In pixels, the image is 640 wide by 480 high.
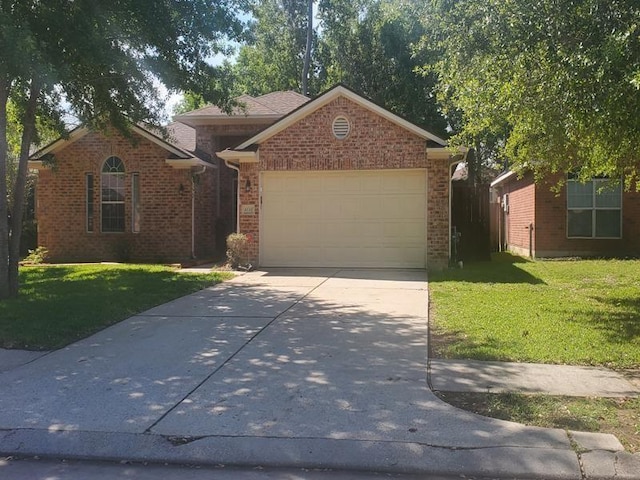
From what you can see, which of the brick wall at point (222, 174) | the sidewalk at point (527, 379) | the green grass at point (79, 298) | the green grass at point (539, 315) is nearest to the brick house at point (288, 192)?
the brick wall at point (222, 174)

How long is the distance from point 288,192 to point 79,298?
20.6 feet

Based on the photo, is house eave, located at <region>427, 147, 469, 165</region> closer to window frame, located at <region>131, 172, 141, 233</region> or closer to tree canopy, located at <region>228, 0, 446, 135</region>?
window frame, located at <region>131, 172, 141, 233</region>

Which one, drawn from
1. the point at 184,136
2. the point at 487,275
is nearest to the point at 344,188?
the point at 487,275

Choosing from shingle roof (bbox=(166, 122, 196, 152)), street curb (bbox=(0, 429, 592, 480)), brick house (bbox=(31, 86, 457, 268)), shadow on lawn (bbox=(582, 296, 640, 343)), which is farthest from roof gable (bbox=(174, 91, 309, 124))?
street curb (bbox=(0, 429, 592, 480))

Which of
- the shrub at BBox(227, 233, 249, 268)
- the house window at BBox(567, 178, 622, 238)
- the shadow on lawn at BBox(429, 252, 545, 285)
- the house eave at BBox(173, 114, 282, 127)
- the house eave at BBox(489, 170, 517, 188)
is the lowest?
the shadow on lawn at BBox(429, 252, 545, 285)

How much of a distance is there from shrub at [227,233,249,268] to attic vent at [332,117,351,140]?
10.9ft

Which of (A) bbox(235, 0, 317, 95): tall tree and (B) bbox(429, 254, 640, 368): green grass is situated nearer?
(B) bbox(429, 254, 640, 368): green grass

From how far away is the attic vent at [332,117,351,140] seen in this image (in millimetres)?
14078

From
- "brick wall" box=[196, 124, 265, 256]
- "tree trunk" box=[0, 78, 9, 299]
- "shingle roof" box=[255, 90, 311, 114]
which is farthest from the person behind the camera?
"shingle roof" box=[255, 90, 311, 114]

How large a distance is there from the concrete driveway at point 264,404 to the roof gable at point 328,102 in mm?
6365

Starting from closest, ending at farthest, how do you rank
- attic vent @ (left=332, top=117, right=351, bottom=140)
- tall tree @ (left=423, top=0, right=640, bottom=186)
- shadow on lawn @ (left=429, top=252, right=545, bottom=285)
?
tall tree @ (left=423, top=0, right=640, bottom=186)
shadow on lawn @ (left=429, top=252, right=545, bottom=285)
attic vent @ (left=332, top=117, right=351, bottom=140)

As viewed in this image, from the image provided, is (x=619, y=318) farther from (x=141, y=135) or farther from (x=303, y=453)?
(x=141, y=135)

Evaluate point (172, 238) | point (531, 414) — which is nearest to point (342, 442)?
point (531, 414)

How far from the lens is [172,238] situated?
16.8m
